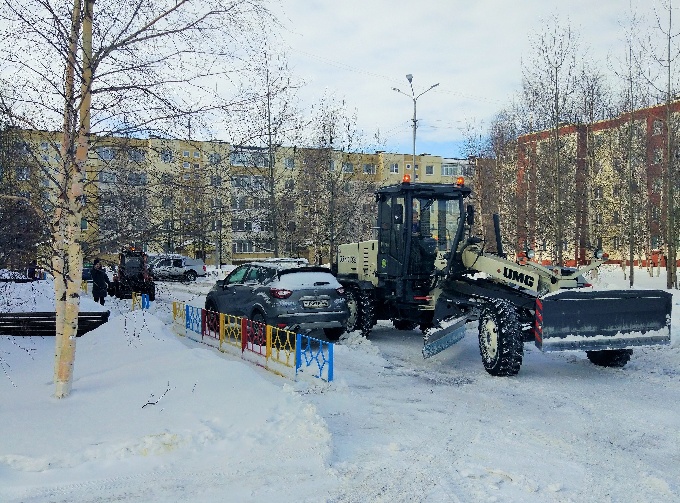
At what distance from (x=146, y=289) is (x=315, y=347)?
14941mm

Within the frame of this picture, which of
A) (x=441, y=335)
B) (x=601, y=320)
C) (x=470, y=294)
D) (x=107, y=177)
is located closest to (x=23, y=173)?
(x=107, y=177)

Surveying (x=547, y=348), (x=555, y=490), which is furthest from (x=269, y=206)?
(x=555, y=490)

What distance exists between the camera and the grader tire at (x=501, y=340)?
8828 millimetres

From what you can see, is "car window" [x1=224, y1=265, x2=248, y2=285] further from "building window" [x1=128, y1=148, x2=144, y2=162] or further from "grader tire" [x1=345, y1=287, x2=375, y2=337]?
"building window" [x1=128, y1=148, x2=144, y2=162]

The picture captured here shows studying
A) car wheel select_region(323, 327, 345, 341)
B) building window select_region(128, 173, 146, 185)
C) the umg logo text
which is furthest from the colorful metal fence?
the umg logo text

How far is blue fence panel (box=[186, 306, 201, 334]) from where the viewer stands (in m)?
13.4

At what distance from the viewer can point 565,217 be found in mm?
28125

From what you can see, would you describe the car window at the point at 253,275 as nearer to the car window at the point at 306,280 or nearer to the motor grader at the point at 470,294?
the car window at the point at 306,280

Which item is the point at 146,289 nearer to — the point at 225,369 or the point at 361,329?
the point at 361,329

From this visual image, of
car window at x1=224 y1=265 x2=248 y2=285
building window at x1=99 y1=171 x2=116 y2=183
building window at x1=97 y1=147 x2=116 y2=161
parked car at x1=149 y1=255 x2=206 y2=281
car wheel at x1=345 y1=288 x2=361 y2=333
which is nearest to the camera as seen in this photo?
building window at x1=97 y1=147 x2=116 y2=161

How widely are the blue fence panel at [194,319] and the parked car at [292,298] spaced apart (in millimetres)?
1360

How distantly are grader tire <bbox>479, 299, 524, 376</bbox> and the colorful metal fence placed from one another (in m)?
2.51

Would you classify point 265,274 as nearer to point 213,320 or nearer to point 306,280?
point 306,280

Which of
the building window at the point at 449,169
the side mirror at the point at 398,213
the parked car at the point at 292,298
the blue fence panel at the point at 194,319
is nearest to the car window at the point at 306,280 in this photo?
the parked car at the point at 292,298
